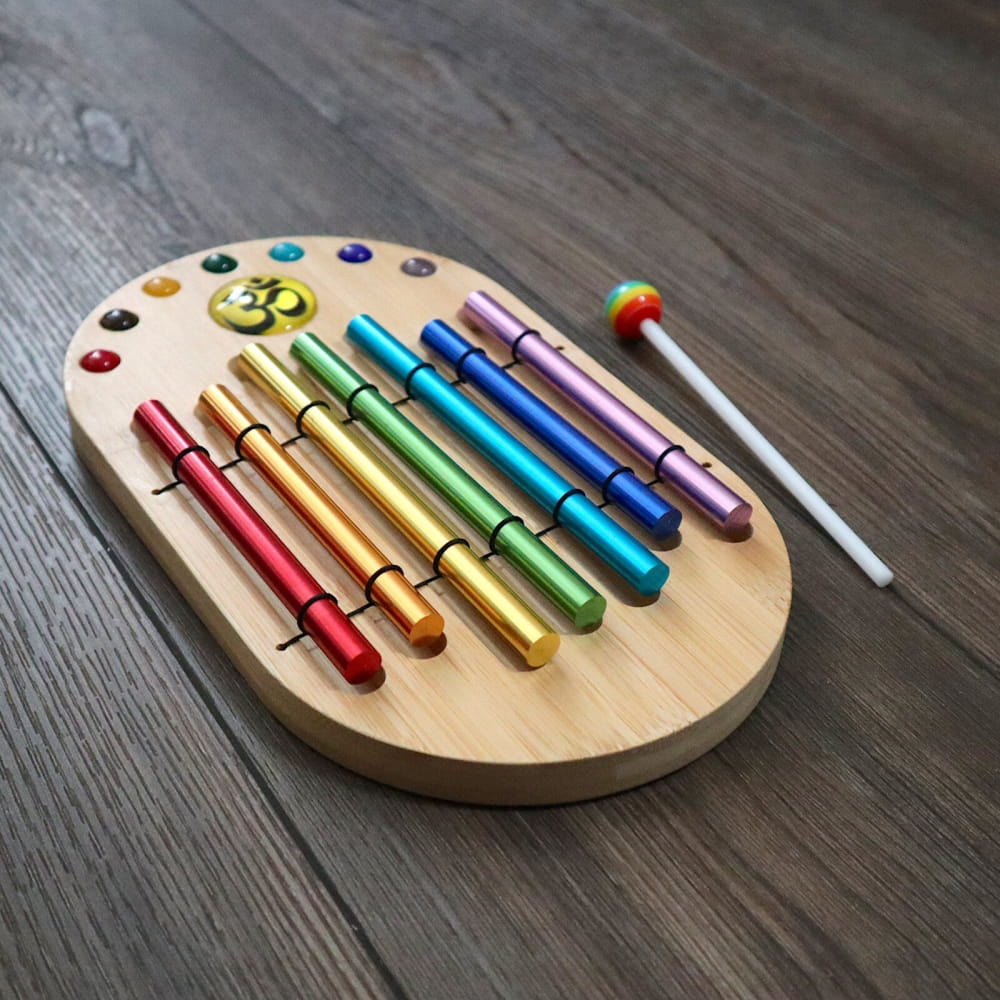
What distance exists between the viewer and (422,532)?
0.56 m

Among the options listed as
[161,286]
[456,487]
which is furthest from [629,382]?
[161,286]

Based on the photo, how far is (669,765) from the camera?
50 centimetres

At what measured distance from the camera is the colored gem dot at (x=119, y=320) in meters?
0.68

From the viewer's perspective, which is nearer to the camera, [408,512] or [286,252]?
[408,512]

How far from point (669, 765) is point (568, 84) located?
70 cm

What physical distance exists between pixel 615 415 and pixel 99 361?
286 millimetres

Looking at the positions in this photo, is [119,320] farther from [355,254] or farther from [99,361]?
[355,254]

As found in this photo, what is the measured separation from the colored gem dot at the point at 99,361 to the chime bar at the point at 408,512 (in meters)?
0.07

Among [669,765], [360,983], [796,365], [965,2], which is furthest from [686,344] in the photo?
[965,2]

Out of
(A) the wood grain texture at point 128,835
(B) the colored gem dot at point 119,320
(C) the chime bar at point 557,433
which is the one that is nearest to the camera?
(A) the wood grain texture at point 128,835

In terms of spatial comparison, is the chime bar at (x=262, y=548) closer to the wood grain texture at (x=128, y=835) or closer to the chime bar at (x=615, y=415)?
the wood grain texture at (x=128, y=835)

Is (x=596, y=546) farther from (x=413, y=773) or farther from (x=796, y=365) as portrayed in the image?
(x=796, y=365)

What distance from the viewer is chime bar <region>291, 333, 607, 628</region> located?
53 centimetres

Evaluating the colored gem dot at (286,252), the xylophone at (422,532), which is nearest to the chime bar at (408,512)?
the xylophone at (422,532)
